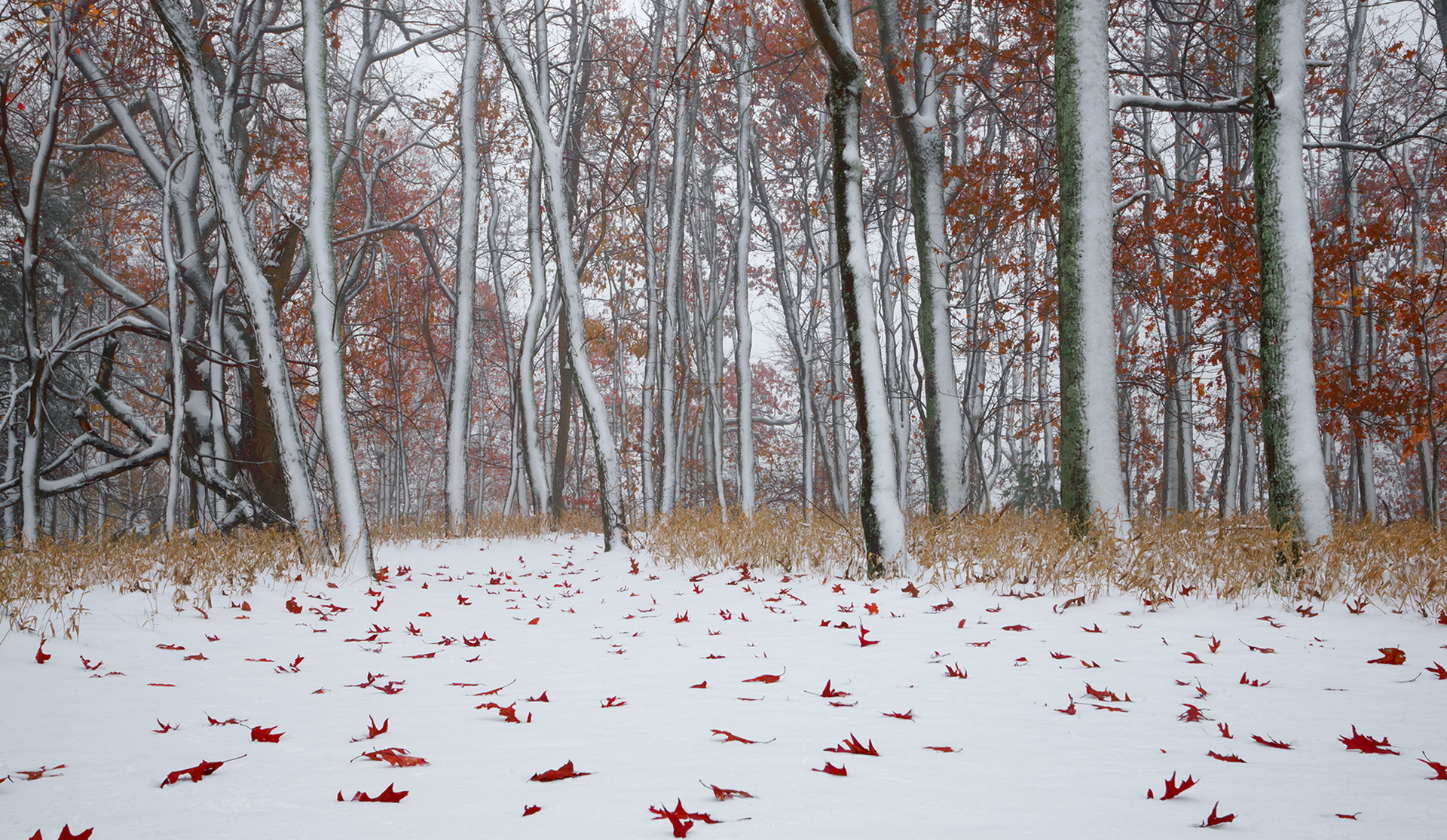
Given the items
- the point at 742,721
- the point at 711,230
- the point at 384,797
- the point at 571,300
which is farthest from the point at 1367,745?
the point at 711,230

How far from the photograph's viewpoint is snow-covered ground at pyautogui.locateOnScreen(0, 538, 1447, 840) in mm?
1452

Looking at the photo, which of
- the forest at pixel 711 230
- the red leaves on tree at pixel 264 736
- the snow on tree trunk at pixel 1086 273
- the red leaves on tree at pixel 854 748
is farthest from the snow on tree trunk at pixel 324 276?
the snow on tree trunk at pixel 1086 273

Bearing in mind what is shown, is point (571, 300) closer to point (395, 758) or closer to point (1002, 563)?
point (1002, 563)

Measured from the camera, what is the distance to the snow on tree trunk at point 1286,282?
13.4 feet

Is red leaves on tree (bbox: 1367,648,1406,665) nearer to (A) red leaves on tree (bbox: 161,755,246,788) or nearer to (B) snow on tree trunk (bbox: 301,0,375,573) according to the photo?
(A) red leaves on tree (bbox: 161,755,246,788)

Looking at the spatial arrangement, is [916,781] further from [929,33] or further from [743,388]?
[743,388]

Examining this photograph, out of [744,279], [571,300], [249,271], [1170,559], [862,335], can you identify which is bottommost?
[1170,559]

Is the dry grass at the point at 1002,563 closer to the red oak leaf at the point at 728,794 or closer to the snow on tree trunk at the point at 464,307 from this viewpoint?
the red oak leaf at the point at 728,794

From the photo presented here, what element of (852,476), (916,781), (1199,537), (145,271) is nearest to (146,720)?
(916,781)

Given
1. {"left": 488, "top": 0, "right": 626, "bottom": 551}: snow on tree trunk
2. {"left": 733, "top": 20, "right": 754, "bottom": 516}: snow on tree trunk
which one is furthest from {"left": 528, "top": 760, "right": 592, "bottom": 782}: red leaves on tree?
{"left": 733, "top": 20, "right": 754, "bottom": 516}: snow on tree trunk

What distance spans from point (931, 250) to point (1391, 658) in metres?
5.35

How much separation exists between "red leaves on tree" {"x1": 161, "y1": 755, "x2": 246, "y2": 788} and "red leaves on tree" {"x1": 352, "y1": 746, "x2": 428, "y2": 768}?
0.31m

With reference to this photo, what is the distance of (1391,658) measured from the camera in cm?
276

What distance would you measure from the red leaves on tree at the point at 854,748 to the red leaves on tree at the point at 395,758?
1.03 m
